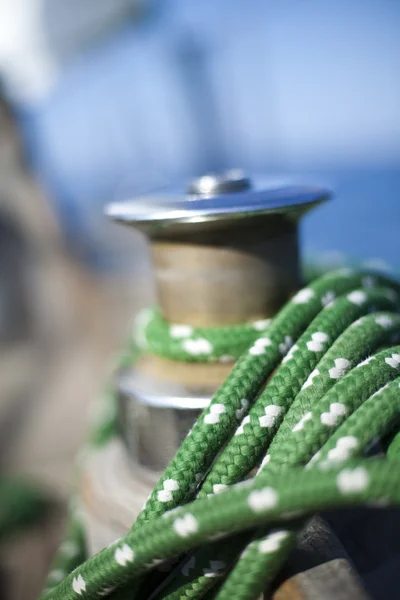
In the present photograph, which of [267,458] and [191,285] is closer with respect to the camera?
[267,458]

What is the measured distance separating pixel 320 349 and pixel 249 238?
141 millimetres

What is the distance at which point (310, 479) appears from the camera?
409 millimetres

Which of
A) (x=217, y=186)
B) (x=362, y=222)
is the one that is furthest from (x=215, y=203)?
(x=362, y=222)

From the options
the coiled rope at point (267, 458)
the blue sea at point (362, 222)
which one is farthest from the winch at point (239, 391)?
the blue sea at point (362, 222)

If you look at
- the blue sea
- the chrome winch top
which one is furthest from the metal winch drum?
the blue sea

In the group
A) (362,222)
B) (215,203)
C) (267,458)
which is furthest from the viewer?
(362,222)

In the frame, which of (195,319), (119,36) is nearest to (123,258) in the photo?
(119,36)

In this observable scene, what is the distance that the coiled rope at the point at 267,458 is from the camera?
1.38 feet

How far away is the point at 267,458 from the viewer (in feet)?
1.63

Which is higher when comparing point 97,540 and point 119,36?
point 119,36

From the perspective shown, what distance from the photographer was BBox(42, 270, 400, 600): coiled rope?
1.38 feet

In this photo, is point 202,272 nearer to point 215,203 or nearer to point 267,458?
point 215,203

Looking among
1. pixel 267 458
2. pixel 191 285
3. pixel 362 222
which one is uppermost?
pixel 191 285

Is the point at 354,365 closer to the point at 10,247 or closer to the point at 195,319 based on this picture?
the point at 195,319
